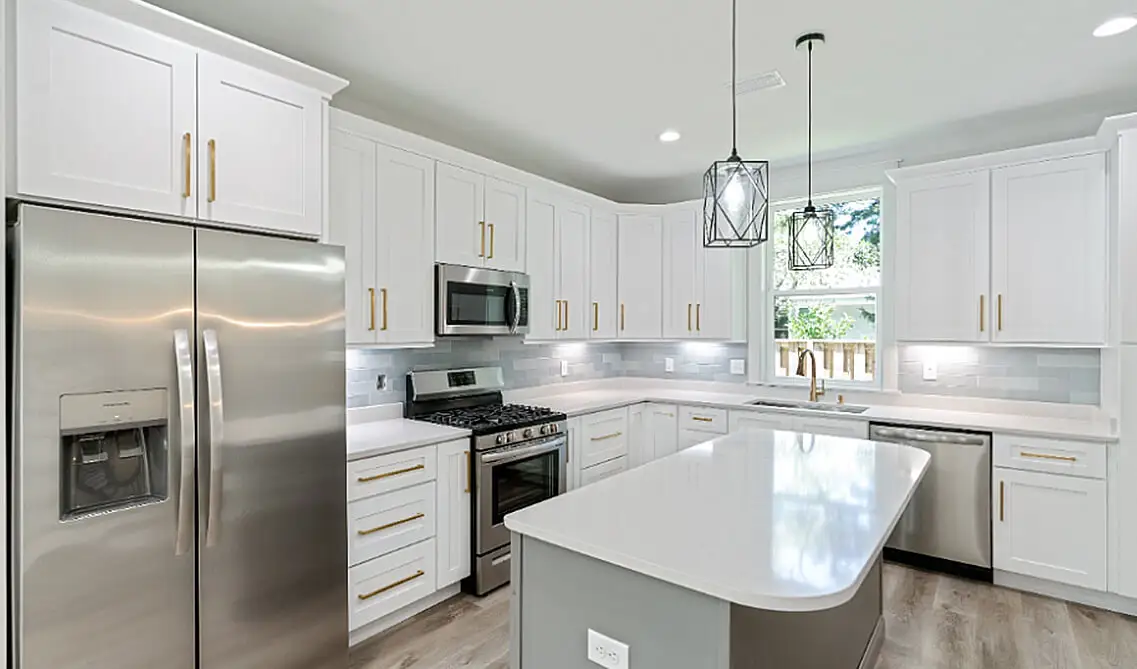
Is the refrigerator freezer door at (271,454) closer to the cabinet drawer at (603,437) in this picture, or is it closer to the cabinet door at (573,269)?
the cabinet drawer at (603,437)

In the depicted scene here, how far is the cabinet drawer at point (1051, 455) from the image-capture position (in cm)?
297

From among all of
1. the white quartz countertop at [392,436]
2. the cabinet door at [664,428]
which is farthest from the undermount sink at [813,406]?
the white quartz countertop at [392,436]

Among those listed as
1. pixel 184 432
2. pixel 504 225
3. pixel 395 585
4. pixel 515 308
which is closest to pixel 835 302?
pixel 515 308

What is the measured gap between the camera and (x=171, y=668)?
6.04 feet

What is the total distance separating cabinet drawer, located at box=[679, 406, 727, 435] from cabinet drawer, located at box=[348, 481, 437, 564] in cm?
218

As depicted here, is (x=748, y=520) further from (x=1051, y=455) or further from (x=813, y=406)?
(x=813, y=406)

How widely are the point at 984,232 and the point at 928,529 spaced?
1794 millimetres

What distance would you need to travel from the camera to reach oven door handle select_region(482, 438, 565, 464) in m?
3.12

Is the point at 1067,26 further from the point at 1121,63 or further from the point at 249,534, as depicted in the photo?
the point at 249,534

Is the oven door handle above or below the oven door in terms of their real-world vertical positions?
above

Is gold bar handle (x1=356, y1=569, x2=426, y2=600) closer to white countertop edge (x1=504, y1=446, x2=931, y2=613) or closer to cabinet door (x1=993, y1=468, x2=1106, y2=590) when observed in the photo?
white countertop edge (x1=504, y1=446, x2=931, y2=613)

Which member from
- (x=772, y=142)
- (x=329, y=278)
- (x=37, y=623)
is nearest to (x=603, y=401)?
(x=772, y=142)

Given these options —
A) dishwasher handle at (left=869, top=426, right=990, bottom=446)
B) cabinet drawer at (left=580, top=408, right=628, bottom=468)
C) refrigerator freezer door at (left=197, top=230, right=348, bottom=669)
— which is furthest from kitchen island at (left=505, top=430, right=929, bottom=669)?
cabinet drawer at (left=580, top=408, right=628, bottom=468)

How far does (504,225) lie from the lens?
3.71 metres
